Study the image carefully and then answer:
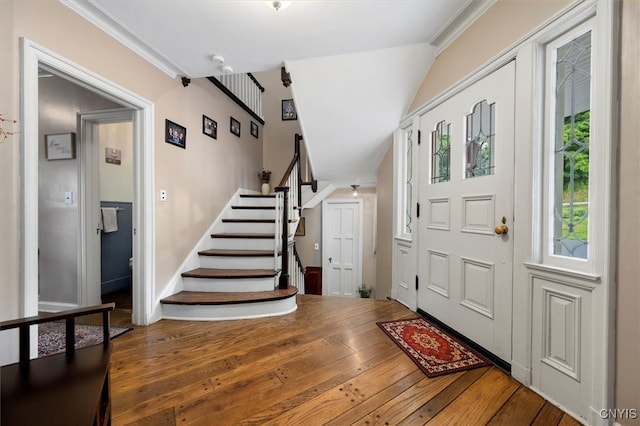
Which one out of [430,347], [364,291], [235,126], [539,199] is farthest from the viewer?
[364,291]

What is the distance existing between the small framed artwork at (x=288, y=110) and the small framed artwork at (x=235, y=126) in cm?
136

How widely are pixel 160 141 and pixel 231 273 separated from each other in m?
1.50

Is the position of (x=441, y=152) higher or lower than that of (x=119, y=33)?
lower

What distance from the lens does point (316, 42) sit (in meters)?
2.21

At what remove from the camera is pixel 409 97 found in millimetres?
2756

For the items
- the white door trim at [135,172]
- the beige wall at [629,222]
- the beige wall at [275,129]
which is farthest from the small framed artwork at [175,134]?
the beige wall at [629,222]

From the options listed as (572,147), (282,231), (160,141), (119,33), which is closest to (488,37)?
(572,147)

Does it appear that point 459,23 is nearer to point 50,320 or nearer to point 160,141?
point 160,141

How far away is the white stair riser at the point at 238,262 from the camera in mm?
3018

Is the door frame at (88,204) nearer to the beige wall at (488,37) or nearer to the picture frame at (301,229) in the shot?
the beige wall at (488,37)

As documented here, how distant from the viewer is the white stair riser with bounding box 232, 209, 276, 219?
393 cm

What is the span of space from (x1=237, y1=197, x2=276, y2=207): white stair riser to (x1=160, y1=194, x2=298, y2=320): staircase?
0.58 metres

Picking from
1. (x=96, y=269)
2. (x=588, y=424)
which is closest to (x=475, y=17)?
(x=588, y=424)

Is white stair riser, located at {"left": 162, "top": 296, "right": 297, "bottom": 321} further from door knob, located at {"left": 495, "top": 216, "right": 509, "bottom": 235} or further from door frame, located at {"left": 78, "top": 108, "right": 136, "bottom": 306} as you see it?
door knob, located at {"left": 495, "top": 216, "right": 509, "bottom": 235}
